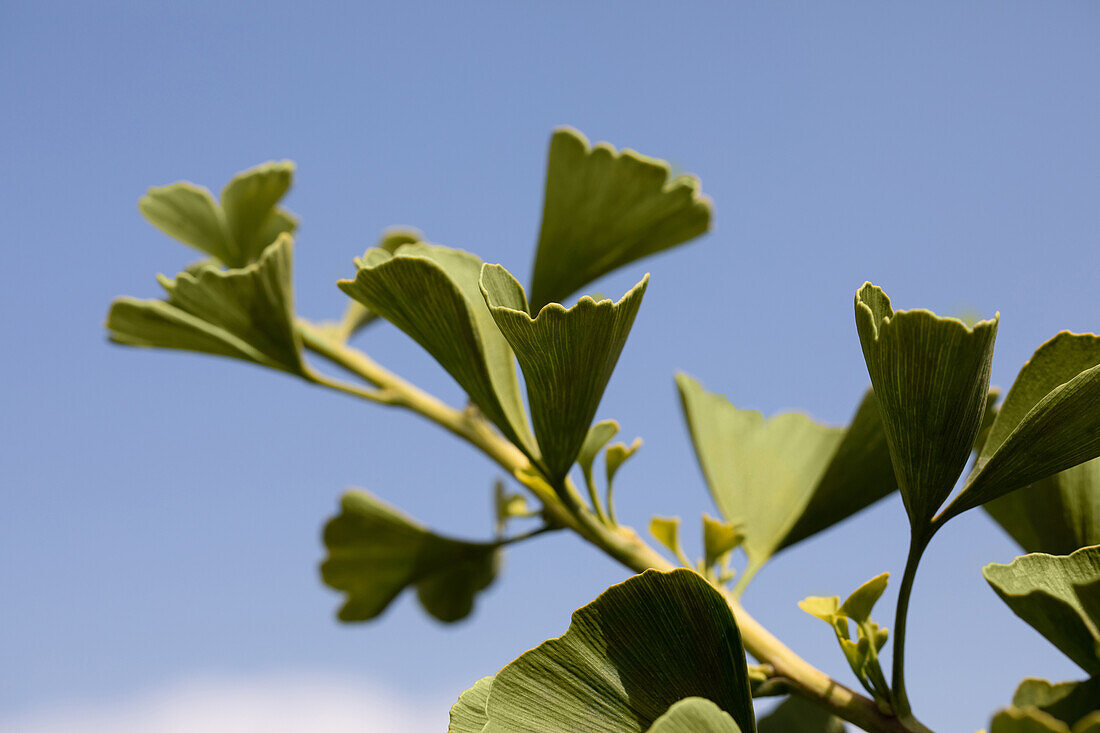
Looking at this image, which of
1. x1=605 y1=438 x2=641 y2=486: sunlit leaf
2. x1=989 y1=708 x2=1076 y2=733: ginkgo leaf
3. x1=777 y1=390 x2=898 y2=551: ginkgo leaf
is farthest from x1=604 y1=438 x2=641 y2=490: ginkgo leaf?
x1=989 y1=708 x2=1076 y2=733: ginkgo leaf

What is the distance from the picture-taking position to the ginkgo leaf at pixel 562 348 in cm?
65

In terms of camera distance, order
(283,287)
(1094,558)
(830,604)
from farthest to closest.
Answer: (283,287) → (830,604) → (1094,558)

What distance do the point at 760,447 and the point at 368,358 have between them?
493 millimetres

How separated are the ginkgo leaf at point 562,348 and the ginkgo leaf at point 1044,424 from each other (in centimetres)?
27

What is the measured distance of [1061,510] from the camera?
2.44 ft

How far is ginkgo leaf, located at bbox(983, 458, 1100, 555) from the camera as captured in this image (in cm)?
73

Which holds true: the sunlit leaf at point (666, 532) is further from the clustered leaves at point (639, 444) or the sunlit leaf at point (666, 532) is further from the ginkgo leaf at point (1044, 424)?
the ginkgo leaf at point (1044, 424)

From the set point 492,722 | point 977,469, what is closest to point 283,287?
point 492,722

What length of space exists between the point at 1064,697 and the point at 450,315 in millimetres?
508

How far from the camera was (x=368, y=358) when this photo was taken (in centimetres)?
115

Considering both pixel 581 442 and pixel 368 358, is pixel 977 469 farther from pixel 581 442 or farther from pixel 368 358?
pixel 368 358

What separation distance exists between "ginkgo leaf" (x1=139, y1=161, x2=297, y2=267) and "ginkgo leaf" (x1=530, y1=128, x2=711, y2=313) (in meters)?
0.34

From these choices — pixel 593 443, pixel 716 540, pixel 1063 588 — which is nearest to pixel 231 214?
pixel 593 443

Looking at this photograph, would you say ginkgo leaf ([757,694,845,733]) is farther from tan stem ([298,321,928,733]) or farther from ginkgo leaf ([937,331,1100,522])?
ginkgo leaf ([937,331,1100,522])
